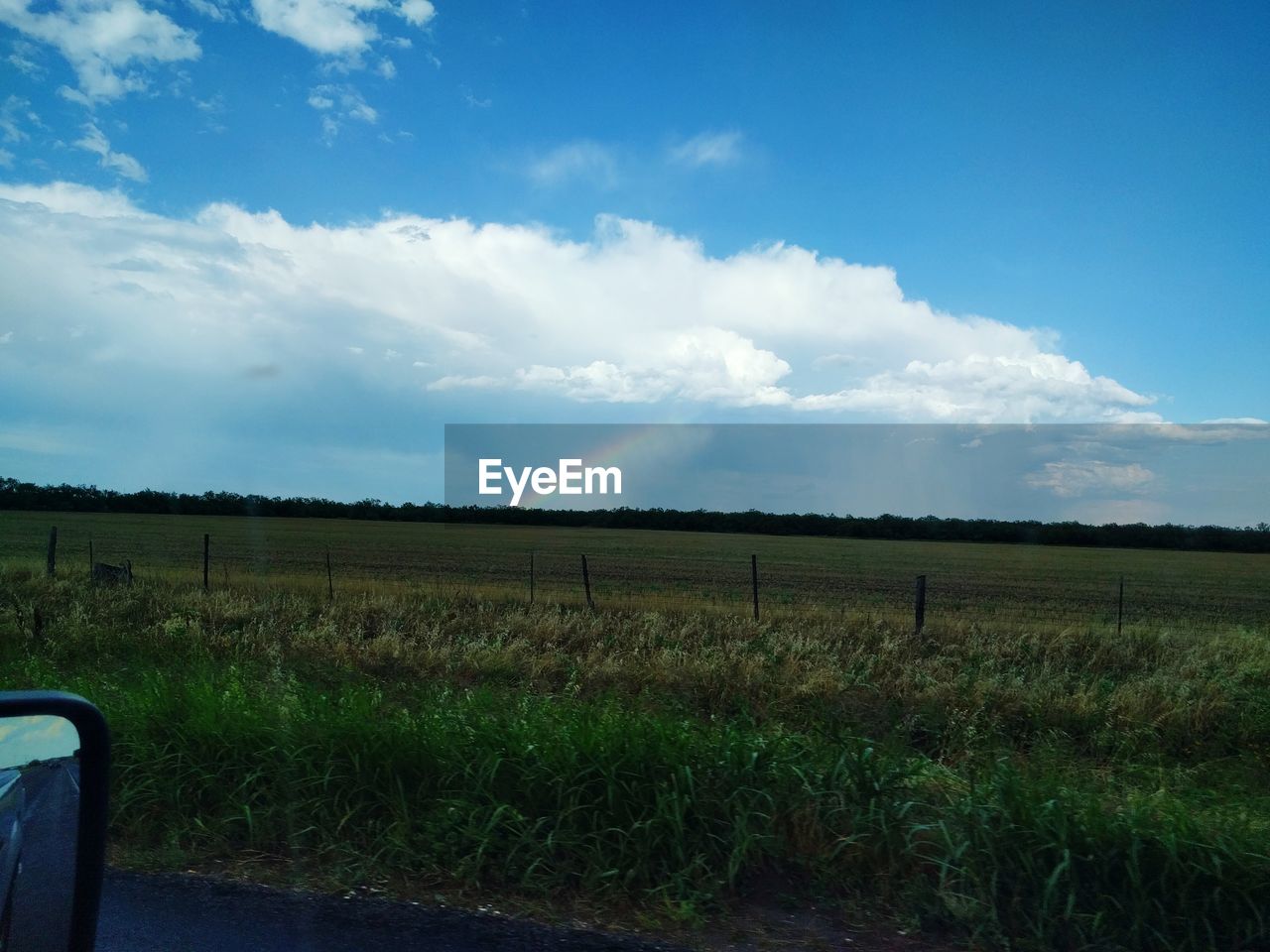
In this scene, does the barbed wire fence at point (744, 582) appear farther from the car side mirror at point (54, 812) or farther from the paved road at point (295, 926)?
the car side mirror at point (54, 812)

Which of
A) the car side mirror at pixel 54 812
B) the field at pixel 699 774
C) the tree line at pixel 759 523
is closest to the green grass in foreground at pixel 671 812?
the field at pixel 699 774

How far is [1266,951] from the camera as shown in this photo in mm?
3719

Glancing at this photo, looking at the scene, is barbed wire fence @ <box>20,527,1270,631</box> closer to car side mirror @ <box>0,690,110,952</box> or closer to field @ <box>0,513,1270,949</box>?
field @ <box>0,513,1270,949</box>

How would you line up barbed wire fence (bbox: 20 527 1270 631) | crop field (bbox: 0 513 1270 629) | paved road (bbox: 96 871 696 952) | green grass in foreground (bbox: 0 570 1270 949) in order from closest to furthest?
paved road (bbox: 96 871 696 952) < green grass in foreground (bbox: 0 570 1270 949) < barbed wire fence (bbox: 20 527 1270 631) < crop field (bbox: 0 513 1270 629)

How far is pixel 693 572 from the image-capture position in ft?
113

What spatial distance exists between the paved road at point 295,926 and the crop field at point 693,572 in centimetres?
1348

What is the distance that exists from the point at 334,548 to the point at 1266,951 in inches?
1585

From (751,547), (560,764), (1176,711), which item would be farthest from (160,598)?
(751,547)

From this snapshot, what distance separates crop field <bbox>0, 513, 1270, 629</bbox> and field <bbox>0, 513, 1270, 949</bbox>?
19.3 feet

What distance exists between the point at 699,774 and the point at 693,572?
2966cm

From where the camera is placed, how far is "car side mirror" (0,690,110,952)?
1.82m

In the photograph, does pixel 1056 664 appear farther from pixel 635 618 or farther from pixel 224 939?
pixel 224 939

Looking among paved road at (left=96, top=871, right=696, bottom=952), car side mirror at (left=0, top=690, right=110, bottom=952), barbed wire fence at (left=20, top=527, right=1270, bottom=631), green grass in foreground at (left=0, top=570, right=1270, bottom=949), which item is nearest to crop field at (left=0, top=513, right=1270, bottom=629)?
barbed wire fence at (left=20, top=527, right=1270, bottom=631)

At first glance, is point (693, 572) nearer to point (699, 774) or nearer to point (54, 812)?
point (699, 774)
